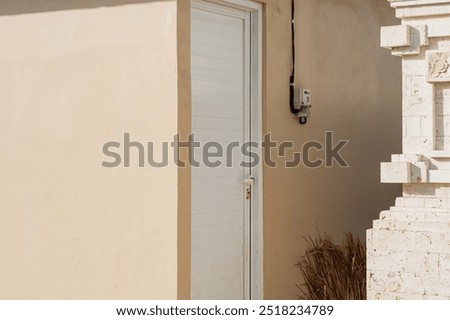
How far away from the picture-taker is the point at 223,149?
6785 millimetres

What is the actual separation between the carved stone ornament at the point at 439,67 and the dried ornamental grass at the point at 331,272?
2.36 m

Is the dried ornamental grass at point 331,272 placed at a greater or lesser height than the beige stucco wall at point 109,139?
lesser

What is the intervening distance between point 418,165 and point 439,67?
2.30ft

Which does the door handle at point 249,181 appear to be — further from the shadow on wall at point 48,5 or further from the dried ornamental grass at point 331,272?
the shadow on wall at point 48,5

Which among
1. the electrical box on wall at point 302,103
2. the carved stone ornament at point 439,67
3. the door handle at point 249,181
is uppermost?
the carved stone ornament at point 439,67

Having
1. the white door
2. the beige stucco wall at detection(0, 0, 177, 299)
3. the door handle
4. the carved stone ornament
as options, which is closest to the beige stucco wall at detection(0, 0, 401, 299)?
the beige stucco wall at detection(0, 0, 177, 299)

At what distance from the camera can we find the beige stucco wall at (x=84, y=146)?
616 cm

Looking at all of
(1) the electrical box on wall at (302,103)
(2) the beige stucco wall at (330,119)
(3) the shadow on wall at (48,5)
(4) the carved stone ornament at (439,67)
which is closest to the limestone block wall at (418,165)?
(4) the carved stone ornament at (439,67)

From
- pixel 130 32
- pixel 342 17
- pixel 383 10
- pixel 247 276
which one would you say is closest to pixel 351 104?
pixel 342 17

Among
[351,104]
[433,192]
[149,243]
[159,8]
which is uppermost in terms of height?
[159,8]

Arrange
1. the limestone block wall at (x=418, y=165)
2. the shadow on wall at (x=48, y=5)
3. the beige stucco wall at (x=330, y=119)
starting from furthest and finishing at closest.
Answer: the beige stucco wall at (x=330, y=119), the shadow on wall at (x=48, y=5), the limestone block wall at (x=418, y=165)

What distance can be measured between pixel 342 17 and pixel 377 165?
5.85ft

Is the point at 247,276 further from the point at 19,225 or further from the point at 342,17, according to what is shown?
the point at 342,17

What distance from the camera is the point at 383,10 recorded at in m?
9.54
